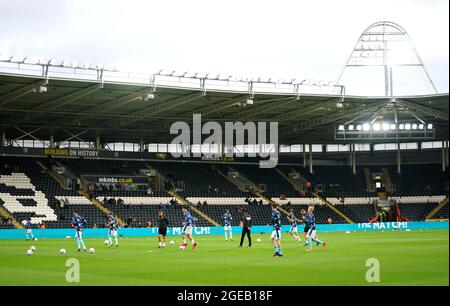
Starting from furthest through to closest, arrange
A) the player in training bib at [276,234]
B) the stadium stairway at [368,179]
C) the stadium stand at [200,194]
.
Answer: the stadium stairway at [368,179]
the stadium stand at [200,194]
the player in training bib at [276,234]

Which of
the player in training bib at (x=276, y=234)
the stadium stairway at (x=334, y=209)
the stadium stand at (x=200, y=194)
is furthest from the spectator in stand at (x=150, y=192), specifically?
the player in training bib at (x=276, y=234)

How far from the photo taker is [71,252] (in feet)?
117

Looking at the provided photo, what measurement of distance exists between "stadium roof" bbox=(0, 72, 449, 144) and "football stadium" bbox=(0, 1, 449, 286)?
0.17 meters

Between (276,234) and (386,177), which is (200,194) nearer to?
(386,177)

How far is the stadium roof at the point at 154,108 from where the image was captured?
52906 mm

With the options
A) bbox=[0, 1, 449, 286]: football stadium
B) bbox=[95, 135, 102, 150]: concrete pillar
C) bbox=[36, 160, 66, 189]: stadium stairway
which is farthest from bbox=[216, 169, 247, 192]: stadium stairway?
bbox=[36, 160, 66, 189]: stadium stairway

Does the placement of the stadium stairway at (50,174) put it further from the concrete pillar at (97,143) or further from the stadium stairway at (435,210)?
the stadium stairway at (435,210)

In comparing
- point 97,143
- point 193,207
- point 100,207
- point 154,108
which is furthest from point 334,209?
point 97,143

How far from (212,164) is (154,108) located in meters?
19.9

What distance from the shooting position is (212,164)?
8019 centimetres

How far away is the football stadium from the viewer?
5012 cm

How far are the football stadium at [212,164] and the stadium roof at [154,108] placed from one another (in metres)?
0.17

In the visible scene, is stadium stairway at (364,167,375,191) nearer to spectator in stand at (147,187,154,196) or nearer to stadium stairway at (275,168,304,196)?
stadium stairway at (275,168,304,196)
